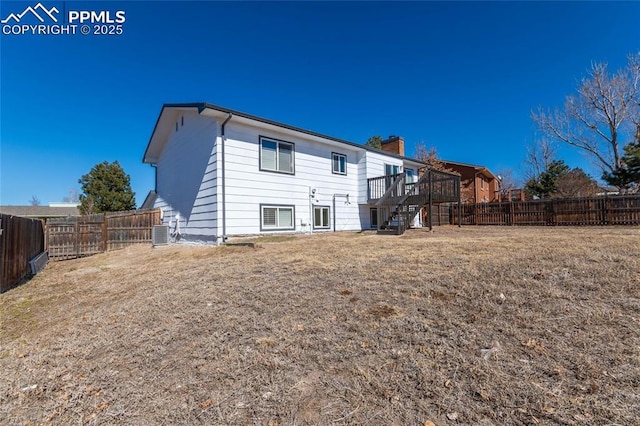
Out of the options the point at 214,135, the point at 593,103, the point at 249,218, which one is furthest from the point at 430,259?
the point at 593,103

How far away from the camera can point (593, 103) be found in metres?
22.1

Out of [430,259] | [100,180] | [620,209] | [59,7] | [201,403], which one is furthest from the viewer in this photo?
[100,180]

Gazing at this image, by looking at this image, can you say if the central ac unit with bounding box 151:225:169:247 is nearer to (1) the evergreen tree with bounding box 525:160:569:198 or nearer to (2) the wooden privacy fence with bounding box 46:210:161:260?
(2) the wooden privacy fence with bounding box 46:210:161:260

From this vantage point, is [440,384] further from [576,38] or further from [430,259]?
[576,38]

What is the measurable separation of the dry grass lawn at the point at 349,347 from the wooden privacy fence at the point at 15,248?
5.09 feet

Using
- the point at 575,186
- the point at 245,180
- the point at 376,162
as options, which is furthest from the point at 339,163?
the point at 575,186

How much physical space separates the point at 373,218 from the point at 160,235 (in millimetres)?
10474

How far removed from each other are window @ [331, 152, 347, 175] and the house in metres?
0.05

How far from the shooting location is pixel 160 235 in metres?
13.0

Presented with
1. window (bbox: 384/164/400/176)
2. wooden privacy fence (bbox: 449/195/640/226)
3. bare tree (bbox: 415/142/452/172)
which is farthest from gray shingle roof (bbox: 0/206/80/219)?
wooden privacy fence (bbox: 449/195/640/226)

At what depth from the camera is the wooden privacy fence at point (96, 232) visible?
11.9m

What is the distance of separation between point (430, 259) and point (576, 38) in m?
15.1

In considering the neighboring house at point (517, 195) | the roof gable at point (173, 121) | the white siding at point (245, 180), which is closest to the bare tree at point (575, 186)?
the neighboring house at point (517, 195)

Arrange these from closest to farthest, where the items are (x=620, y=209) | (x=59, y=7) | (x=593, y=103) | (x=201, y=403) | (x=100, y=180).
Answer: (x=201, y=403) → (x=59, y=7) → (x=620, y=209) → (x=593, y=103) → (x=100, y=180)
